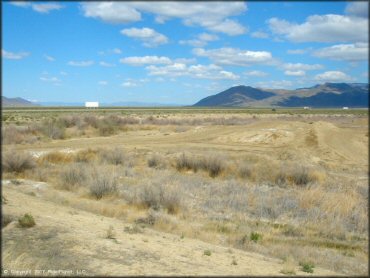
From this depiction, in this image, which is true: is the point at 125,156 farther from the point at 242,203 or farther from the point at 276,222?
the point at 276,222

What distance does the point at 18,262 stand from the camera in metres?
9.23

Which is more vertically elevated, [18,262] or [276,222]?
Answer: [18,262]

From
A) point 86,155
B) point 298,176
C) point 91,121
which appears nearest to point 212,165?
point 298,176

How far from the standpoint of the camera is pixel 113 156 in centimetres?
2986

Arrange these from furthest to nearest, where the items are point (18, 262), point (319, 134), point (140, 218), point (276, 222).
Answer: point (319, 134), point (276, 222), point (140, 218), point (18, 262)

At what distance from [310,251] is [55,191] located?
11457 mm

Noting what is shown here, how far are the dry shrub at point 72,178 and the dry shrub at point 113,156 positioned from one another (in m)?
6.85

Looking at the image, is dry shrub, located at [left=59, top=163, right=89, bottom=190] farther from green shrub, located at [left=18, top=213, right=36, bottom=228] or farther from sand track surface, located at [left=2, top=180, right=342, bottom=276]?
green shrub, located at [left=18, top=213, right=36, bottom=228]

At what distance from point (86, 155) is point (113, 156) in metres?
2.23

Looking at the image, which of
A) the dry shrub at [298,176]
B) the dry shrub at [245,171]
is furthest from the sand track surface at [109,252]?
the dry shrub at [245,171]

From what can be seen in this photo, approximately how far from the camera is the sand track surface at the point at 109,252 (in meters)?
9.37

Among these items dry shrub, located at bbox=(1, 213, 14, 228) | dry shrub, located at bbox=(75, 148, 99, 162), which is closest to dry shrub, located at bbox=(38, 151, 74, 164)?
dry shrub, located at bbox=(75, 148, 99, 162)

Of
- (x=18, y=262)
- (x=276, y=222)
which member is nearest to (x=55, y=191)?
(x=276, y=222)

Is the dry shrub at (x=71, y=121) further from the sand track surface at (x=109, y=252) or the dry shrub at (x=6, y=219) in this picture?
the dry shrub at (x=6, y=219)
